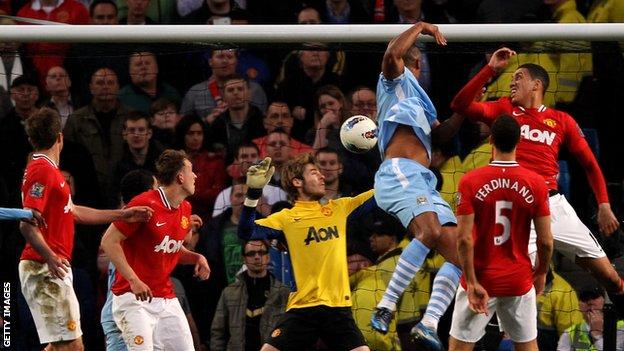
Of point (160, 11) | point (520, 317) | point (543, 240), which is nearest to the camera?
point (543, 240)

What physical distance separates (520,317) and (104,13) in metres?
5.44

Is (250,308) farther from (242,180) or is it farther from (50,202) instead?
(50,202)

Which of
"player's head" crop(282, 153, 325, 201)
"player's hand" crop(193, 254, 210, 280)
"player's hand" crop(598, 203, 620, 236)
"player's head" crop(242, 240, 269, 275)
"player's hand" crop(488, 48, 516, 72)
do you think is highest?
"player's hand" crop(488, 48, 516, 72)

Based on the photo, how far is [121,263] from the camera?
34.2 feet

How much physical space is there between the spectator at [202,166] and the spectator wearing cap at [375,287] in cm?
138

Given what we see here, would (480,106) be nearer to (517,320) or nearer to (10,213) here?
(517,320)

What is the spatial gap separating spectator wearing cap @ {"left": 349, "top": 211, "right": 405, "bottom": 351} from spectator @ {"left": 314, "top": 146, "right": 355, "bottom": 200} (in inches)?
19.8

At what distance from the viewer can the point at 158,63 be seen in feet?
44.9

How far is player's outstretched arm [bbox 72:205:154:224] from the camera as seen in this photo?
1048cm

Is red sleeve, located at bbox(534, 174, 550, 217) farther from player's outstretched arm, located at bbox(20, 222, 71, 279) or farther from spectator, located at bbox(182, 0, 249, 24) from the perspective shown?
spectator, located at bbox(182, 0, 249, 24)

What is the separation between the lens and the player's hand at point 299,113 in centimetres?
1302

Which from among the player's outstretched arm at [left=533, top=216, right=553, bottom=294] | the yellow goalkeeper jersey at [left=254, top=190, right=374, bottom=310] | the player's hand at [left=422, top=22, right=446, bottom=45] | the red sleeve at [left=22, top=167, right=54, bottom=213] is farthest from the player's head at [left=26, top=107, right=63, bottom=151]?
the player's outstretched arm at [left=533, top=216, right=553, bottom=294]

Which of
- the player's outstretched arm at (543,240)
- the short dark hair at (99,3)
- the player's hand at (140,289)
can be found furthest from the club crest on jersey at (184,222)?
the short dark hair at (99,3)

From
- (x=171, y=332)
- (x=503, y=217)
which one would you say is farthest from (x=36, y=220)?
(x=503, y=217)
